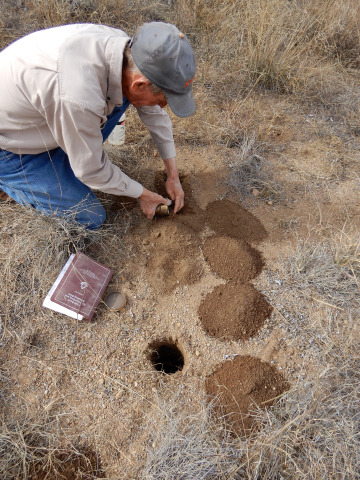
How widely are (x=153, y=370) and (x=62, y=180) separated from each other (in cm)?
134

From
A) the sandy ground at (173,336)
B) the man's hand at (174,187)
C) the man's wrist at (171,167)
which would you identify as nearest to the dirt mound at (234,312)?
the sandy ground at (173,336)

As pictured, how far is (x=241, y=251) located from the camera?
228 cm

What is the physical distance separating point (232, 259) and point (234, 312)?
15.3 inches

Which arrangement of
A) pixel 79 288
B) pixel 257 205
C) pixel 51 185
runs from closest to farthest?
pixel 79 288
pixel 51 185
pixel 257 205

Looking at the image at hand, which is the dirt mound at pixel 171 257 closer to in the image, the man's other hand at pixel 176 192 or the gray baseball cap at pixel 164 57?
the man's other hand at pixel 176 192

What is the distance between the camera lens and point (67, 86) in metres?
1.54

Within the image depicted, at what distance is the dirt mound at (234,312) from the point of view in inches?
79.3

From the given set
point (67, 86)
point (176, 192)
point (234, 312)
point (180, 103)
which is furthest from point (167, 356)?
point (67, 86)

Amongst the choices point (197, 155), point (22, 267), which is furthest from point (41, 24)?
point (22, 267)

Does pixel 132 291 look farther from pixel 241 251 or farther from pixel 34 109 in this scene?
pixel 34 109

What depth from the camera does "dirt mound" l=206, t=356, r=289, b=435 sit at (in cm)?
175

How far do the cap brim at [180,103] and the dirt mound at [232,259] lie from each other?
0.94 m

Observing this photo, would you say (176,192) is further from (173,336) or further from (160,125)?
(173,336)

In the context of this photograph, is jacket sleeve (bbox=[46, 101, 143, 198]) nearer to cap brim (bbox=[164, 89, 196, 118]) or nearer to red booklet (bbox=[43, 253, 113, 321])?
cap brim (bbox=[164, 89, 196, 118])
